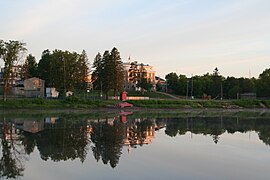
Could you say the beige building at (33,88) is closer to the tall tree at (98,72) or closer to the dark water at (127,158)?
the tall tree at (98,72)

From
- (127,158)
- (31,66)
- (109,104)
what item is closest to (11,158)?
(127,158)

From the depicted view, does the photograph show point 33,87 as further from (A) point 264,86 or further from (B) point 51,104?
(A) point 264,86

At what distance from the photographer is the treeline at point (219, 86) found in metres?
104

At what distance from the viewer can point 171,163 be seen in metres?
14.5

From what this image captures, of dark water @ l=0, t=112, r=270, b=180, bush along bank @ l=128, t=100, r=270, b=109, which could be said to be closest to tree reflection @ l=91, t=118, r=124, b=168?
dark water @ l=0, t=112, r=270, b=180

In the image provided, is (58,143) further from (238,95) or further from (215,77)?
(215,77)

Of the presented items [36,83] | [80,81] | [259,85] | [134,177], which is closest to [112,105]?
[80,81]

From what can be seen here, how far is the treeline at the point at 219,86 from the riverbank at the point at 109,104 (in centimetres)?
2251

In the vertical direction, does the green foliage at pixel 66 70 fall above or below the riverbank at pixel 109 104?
above

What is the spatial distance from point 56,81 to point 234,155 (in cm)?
5965

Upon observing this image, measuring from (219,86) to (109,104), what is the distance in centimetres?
5738

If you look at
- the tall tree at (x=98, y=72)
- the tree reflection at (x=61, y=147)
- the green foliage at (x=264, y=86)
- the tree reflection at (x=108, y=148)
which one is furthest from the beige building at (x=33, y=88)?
the green foliage at (x=264, y=86)

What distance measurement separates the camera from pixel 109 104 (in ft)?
207

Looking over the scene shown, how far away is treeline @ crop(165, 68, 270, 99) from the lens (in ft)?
341
